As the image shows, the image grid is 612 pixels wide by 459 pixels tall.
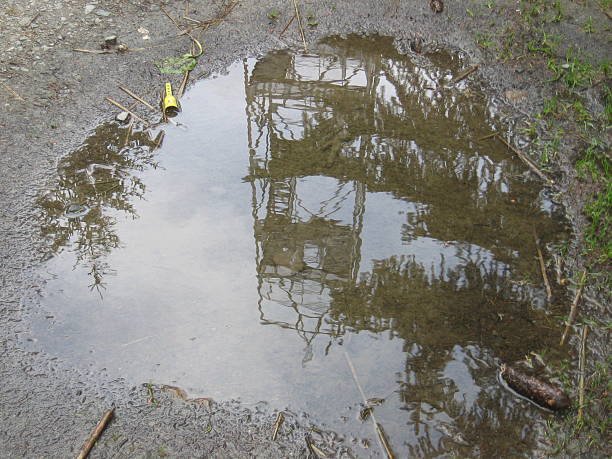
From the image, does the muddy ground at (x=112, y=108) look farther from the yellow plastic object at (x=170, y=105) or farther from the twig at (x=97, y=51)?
the yellow plastic object at (x=170, y=105)

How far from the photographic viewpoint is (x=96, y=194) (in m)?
3.24

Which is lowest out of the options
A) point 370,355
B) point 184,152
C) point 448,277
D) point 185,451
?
point 185,451

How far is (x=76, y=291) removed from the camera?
8.99 feet

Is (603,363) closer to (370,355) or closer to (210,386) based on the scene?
(370,355)

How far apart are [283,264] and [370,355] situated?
2.30ft

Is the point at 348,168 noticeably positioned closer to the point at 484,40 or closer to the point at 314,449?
the point at 314,449

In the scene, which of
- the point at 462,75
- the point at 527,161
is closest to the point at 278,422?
the point at 527,161

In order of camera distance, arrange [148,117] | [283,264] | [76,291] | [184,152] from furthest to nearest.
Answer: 1. [148,117]
2. [184,152]
3. [283,264]
4. [76,291]

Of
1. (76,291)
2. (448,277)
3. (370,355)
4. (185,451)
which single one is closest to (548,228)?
(448,277)

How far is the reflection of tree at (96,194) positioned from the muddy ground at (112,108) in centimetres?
10

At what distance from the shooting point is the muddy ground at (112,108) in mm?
2201

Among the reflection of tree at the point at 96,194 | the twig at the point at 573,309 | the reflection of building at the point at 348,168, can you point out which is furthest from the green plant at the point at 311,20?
the twig at the point at 573,309

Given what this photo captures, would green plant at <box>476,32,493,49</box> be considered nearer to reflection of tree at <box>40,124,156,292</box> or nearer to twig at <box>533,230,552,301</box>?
twig at <box>533,230,552,301</box>

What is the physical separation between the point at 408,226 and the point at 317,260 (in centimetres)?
57
